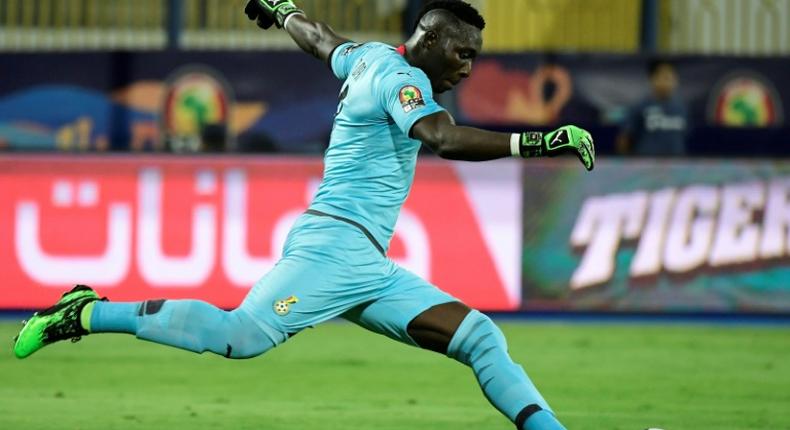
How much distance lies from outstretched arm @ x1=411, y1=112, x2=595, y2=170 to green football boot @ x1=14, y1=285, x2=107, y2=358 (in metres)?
1.70

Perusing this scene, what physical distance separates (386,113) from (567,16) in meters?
12.1

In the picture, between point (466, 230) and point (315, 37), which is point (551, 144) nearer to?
point (315, 37)

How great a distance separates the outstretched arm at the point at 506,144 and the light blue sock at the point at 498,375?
0.87 m

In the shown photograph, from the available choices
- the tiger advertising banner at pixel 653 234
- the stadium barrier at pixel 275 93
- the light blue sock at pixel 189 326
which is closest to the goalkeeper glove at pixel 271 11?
the light blue sock at pixel 189 326

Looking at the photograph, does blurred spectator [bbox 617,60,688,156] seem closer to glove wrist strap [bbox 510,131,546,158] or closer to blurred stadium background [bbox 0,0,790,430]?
blurred stadium background [bbox 0,0,790,430]

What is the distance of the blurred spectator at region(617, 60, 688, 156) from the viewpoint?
15.0m

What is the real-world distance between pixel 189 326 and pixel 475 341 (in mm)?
1213

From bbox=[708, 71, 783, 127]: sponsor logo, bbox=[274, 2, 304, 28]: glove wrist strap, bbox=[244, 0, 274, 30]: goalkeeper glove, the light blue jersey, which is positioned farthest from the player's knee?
bbox=[708, 71, 783, 127]: sponsor logo

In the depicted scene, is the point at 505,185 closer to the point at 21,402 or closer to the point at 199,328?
the point at 21,402

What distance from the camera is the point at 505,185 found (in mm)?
12719

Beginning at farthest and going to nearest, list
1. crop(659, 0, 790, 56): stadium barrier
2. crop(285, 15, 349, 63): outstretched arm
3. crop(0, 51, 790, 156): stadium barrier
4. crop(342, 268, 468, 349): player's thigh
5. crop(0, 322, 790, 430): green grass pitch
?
1. crop(659, 0, 790, 56): stadium barrier
2. crop(0, 51, 790, 156): stadium barrier
3. crop(0, 322, 790, 430): green grass pitch
4. crop(285, 15, 349, 63): outstretched arm
5. crop(342, 268, 468, 349): player's thigh

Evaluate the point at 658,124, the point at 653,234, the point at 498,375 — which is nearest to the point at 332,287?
the point at 498,375

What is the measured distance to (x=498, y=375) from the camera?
6332 mm

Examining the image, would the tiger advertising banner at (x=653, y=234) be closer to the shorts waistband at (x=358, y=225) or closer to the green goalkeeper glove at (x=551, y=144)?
the shorts waistband at (x=358, y=225)
